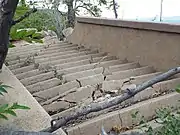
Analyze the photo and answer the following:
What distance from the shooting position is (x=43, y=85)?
10.5ft

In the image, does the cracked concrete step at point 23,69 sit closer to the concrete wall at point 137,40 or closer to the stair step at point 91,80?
the stair step at point 91,80

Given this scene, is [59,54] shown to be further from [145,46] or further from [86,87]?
[86,87]

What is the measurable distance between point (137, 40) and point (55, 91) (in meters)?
1.49

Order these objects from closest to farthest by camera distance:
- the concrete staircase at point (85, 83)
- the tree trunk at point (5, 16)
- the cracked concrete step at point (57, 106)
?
the tree trunk at point (5, 16)
the concrete staircase at point (85, 83)
the cracked concrete step at point (57, 106)

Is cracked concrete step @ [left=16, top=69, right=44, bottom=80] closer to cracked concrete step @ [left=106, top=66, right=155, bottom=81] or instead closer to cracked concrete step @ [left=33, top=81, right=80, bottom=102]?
cracked concrete step @ [left=33, top=81, right=80, bottom=102]

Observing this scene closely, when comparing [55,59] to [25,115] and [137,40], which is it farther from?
[25,115]

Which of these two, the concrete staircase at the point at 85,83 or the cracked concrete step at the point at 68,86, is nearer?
the concrete staircase at the point at 85,83

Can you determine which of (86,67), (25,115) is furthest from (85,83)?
(25,115)

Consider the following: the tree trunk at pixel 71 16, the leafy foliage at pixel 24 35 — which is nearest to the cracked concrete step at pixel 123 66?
the leafy foliage at pixel 24 35

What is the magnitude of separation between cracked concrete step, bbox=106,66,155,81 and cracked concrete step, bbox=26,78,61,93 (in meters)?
0.53

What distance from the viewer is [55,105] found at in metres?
2.69

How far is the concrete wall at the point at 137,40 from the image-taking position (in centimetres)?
342

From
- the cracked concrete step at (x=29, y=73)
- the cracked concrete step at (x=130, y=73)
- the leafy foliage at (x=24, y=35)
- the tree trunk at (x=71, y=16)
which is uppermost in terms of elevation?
the leafy foliage at (x=24, y=35)

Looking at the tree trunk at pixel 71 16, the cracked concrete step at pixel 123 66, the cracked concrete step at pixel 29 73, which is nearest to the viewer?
the cracked concrete step at pixel 29 73
